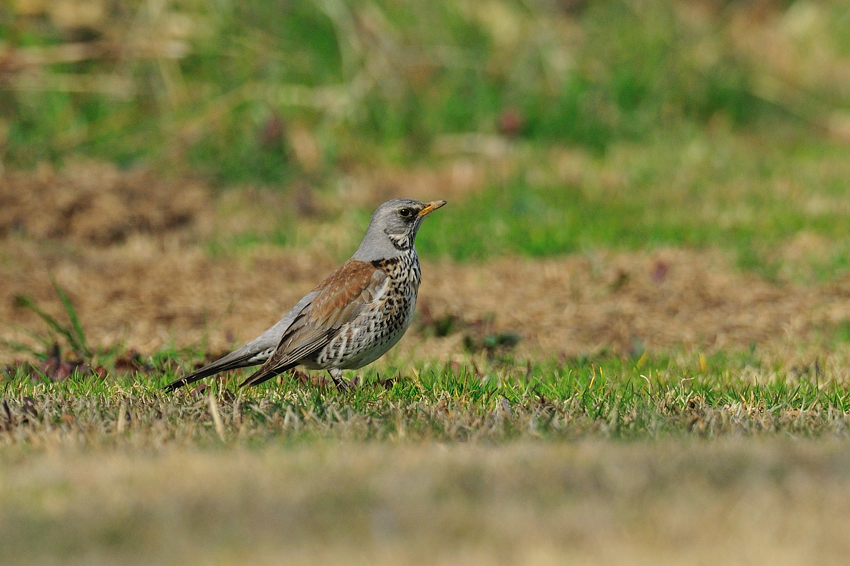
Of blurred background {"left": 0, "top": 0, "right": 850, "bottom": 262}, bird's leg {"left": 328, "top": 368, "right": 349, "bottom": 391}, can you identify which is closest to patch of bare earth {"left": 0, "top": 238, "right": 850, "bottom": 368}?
blurred background {"left": 0, "top": 0, "right": 850, "bottom": 262}

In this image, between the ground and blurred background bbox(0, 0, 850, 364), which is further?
blurred background bbox(0, 0, 850, 364)

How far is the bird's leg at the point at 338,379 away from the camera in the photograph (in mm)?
5269

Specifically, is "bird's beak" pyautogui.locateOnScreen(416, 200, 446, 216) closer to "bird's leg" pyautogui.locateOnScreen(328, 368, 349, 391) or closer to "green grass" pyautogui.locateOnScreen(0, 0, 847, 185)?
"bird's leg" pyautogui.locateOnScreen(328, 368, 349, 391)

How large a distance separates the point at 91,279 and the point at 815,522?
661cm

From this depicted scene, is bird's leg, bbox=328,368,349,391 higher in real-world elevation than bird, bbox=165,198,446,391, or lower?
lower

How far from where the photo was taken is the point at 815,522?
2.86 metres

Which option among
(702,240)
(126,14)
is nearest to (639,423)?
(702,240)

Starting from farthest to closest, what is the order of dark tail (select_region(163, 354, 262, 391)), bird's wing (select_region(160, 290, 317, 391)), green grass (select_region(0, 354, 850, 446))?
bird's wing (select_region(160, 290, 317, 391)) → dark tail (select_region(163, 354, 262, 391)) → green grass (select_region(0, 354, 850, 446))

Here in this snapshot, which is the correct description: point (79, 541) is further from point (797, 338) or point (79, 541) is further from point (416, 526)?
point (797, 338)

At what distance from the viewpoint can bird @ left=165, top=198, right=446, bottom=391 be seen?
210 inches

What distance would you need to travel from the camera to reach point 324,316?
5.41m

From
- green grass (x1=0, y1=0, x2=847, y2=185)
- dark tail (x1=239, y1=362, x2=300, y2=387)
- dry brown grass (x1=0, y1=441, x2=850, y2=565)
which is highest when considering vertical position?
green grass (x1=0, y1=0, x2=847, y2=185)

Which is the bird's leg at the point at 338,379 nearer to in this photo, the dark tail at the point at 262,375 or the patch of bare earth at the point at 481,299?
the dark tail at the point at 262,375

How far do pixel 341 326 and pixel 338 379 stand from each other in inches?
10.0
